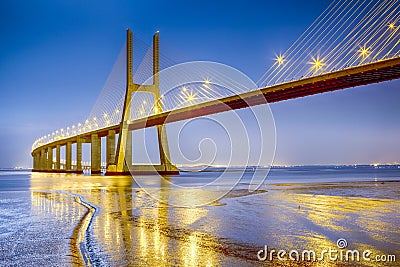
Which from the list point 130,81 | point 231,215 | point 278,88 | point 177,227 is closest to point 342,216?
point 231,215

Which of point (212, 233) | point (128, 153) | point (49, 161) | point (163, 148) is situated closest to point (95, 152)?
point (128, 153)

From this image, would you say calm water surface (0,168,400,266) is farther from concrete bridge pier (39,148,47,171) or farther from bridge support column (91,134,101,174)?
concrete bridge pier (39,148,47,171)

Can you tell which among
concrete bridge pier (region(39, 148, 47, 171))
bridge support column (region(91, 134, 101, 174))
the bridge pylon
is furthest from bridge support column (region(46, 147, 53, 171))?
the bridge pylon

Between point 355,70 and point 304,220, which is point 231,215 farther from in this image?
point 355,70

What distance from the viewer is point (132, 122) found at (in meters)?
50.8

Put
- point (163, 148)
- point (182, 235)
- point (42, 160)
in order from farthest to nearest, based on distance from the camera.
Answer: point (42, 160)
point (163, 148)
point (182, 235)

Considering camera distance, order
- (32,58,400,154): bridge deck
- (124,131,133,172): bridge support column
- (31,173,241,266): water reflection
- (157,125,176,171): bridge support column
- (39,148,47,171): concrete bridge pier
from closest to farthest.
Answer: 1. (31,173,241,266): water reflection
2. (32,58,400,154): bridge deck
3. (157,125,176,171): bridge support column
4. (124,131,133,172): bridge support column
5. (39,148,47,171): concrete bridge pier

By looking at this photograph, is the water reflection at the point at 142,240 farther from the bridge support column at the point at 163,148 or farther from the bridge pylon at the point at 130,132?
the bridge pylon at the point at 130,132

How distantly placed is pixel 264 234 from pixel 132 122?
144 feet

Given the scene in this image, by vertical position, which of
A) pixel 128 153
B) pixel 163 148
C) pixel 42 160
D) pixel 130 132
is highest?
pixel 130 132

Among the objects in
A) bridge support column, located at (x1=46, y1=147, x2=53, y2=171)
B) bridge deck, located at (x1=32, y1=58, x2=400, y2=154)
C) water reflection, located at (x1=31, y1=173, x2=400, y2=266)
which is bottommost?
water reflection, located at (x1=31, y1=173, x2=400, y2=266)

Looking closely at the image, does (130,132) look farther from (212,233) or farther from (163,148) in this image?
(212,233)

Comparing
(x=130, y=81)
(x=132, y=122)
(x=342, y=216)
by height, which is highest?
(x=130, y=81)

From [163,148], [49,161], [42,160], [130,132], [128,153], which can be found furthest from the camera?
[42,160]
